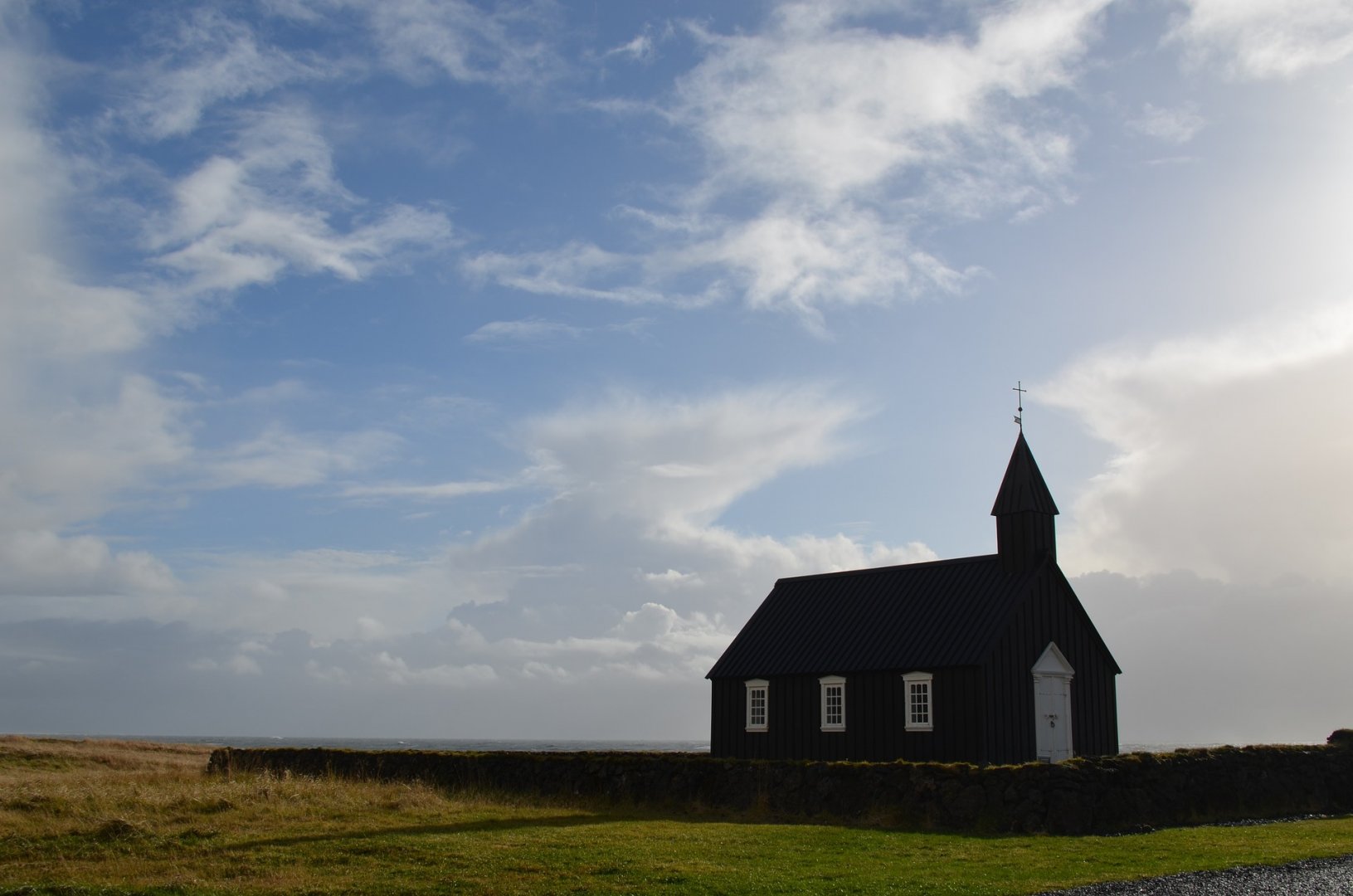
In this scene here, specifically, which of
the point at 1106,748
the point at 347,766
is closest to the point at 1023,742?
the point at 1106,748

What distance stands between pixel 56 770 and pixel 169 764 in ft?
15.8

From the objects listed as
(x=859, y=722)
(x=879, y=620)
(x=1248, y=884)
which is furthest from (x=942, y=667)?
(x=1248, y=884)

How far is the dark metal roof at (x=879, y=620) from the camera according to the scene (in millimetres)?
31573

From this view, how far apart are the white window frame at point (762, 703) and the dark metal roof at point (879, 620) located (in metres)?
0.33

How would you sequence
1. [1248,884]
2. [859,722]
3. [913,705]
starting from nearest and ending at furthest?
[1248,884] → [913,705] → [859,722]

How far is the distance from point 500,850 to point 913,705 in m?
16.4

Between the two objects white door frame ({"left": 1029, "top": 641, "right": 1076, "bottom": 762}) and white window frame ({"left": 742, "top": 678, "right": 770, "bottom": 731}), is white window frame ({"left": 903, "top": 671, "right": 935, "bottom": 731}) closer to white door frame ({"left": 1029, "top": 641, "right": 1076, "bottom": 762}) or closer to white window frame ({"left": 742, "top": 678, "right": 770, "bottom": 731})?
white door frame ({"left": 1029, "top": 641, "right": 1076, "bottom": 762})

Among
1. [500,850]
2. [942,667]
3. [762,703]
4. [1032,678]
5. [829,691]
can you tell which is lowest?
[500,850]

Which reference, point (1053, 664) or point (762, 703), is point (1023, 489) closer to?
point (1053, 664)

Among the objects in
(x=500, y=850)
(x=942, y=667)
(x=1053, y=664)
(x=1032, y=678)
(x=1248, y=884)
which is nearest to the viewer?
(x=1248, y=884)


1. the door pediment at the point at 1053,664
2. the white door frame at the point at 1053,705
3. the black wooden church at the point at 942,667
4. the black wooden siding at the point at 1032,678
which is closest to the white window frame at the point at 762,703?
the black wooden church at the point at 942,667

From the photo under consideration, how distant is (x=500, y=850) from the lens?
58.0ft

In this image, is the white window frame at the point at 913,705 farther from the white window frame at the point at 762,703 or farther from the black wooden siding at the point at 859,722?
the white window frame at the point at 762,703

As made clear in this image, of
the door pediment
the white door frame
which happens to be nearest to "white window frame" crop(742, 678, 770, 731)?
the white door frame
